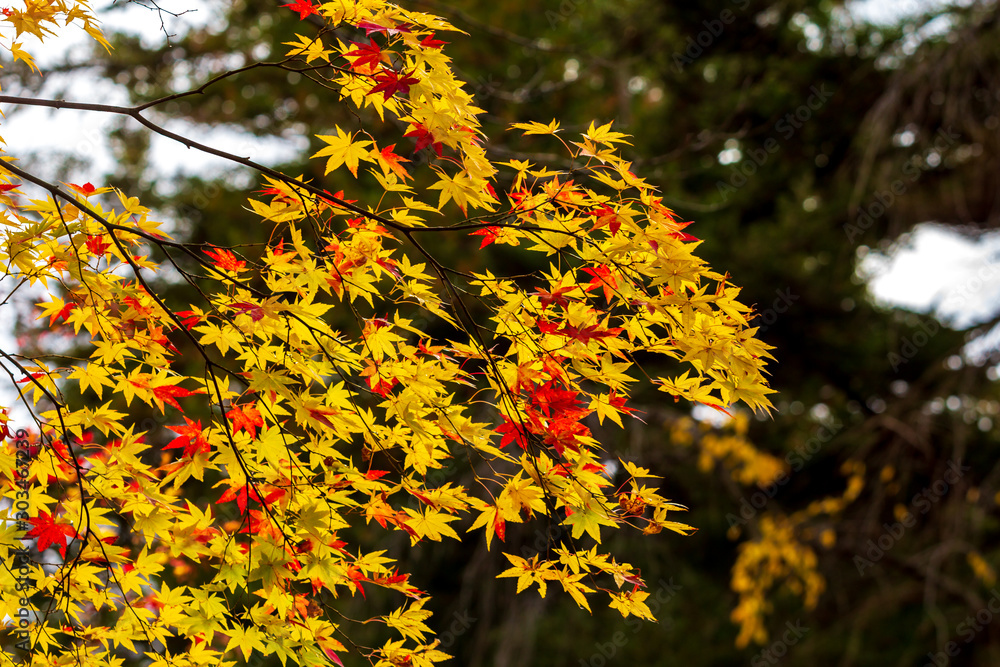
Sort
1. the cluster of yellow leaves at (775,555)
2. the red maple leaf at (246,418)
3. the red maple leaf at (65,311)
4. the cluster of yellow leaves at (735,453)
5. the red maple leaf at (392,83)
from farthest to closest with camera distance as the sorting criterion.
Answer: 1. the cluster of yellow leaves at (735,453)
2. the cluster of yellow leaves at (775,555)
3. the red maple leaf at (65,311)
4. the red maple leaf at (246,418)
5. the red maple leaf at (392,83)

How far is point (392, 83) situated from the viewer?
3.96 ft

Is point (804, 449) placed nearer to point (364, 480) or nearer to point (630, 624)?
point (630, 624)

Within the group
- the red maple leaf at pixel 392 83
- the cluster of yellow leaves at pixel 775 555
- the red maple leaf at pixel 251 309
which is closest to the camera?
the red maple leaf at pixel 392 83

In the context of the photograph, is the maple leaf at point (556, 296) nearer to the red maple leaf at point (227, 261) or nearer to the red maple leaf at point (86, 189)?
the red maple leaf at point (227, 261)

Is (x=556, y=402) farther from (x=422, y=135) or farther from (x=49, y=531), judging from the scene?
(x=49, y=531)

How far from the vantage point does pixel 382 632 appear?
5.27 m

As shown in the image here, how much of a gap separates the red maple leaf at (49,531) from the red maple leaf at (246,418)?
395mm

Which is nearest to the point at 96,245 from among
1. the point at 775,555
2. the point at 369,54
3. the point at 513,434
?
the point at 369,54

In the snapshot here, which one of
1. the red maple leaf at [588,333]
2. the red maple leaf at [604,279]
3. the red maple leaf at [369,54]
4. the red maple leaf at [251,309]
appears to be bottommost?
the red maple leaf at [588,333]

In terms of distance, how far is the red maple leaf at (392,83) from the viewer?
1.20m

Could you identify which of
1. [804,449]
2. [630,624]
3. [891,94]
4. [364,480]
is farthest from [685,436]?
[364,480]

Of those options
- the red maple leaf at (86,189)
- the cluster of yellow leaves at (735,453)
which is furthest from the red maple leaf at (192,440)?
the cluster of yellow leaves at (735,453)

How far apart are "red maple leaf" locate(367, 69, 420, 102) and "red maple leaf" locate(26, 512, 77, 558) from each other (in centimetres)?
102

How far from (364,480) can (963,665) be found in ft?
20.9
